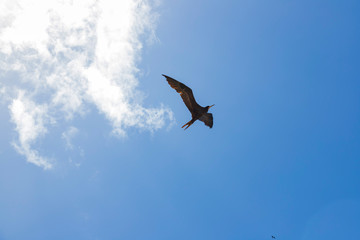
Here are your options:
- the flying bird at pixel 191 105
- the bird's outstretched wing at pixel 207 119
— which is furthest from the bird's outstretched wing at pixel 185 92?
the bird's outstretched wing at pixel 207 119

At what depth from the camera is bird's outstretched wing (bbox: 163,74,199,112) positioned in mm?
19406

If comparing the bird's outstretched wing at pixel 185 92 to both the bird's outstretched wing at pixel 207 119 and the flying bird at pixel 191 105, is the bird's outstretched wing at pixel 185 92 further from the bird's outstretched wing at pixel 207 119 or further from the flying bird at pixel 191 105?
the bird's outstretched wing at pixel 207 119

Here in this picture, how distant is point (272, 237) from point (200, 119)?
62.4ft

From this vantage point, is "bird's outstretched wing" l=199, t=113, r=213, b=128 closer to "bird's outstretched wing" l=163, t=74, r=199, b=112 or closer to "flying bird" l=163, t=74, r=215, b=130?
"flying bird" l=163, t=74, r=215, b=130

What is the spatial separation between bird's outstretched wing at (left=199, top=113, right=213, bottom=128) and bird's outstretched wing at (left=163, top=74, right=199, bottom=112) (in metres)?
1.73

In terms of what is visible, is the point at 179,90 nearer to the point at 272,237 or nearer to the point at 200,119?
the point at 200,119

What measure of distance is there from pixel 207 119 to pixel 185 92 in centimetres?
413

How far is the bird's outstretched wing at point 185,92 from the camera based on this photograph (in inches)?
764

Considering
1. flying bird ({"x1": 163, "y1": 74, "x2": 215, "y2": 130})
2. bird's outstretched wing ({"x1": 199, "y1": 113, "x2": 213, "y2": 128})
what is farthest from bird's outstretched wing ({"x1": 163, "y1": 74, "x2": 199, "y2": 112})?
bird's outstretched wing ({"x1": 199, "y1": 113, "x2": 213, "y2": 128})

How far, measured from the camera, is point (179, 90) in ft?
64.8

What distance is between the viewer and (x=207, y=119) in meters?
22.6

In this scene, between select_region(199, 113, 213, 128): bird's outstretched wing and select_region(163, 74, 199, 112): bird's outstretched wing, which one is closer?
select_region(163, 74, 199, 112): bird's outstretched wing

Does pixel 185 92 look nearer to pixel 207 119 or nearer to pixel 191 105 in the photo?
pixel 191 105

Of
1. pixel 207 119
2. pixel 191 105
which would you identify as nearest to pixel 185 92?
pixel 191 105
